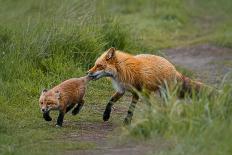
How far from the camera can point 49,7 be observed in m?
16.0

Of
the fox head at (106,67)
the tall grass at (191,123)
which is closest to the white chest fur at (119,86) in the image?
the fox head at (106,67)

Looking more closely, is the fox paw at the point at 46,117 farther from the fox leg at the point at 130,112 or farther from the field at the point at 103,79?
the fox leg at the point at 130,112

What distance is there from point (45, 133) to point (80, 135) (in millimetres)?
460

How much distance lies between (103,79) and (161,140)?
568 cm

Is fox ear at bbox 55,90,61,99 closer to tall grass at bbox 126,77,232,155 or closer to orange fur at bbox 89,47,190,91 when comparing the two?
orange fur at bbox 89,47,190,91

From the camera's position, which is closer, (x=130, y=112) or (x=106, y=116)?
(x=130, y=112)

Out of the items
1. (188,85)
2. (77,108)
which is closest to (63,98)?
(77,108)

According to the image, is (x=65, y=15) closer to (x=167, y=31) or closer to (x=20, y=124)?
(x=20, y=124)

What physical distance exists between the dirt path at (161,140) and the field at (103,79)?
0.01 meters

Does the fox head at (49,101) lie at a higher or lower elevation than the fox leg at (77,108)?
higher

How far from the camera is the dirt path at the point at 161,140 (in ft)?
27.1

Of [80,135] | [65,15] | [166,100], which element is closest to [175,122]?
[166,100]

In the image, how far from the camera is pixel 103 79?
43.7 ft

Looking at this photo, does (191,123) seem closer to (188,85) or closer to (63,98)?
(188,85)
